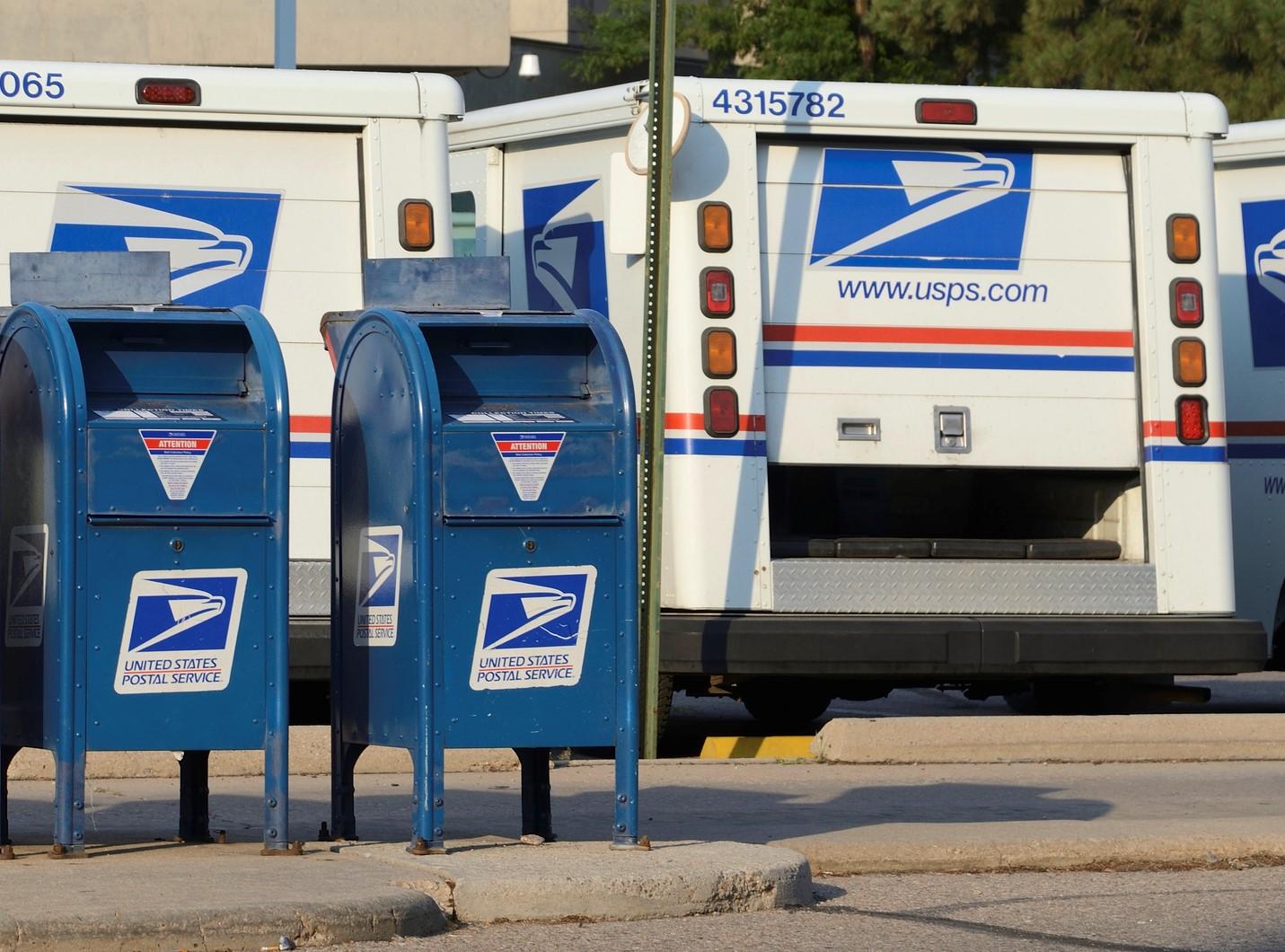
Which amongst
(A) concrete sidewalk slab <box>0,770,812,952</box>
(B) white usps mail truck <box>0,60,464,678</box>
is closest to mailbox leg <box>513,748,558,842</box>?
Result: (A) concrete sidewalk slab <box>0,770,812,952</box>

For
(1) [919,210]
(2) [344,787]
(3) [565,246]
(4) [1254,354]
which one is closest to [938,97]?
(1) [919,210]

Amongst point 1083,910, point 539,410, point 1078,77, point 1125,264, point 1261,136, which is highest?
point 1078,77

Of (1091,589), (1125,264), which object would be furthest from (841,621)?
(1125,264)

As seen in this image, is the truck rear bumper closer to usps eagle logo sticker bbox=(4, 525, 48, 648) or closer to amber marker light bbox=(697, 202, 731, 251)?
amber marker light bbox=(697, 202, 731, 251)

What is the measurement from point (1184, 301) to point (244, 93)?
425cm

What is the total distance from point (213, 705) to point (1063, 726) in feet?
15.9

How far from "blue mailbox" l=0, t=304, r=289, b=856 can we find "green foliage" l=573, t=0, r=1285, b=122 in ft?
60.9

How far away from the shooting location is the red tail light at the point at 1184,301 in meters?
10.2

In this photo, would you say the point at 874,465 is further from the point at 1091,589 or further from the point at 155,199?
the point at 155,199

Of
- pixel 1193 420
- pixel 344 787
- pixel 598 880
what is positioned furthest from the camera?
pixel 1193 420

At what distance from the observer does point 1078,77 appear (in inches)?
976

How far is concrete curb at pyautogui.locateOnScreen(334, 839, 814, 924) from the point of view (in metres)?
5.99

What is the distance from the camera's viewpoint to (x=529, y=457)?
648 centimetres

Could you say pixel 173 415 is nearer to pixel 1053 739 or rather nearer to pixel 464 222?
pixel 464 222
